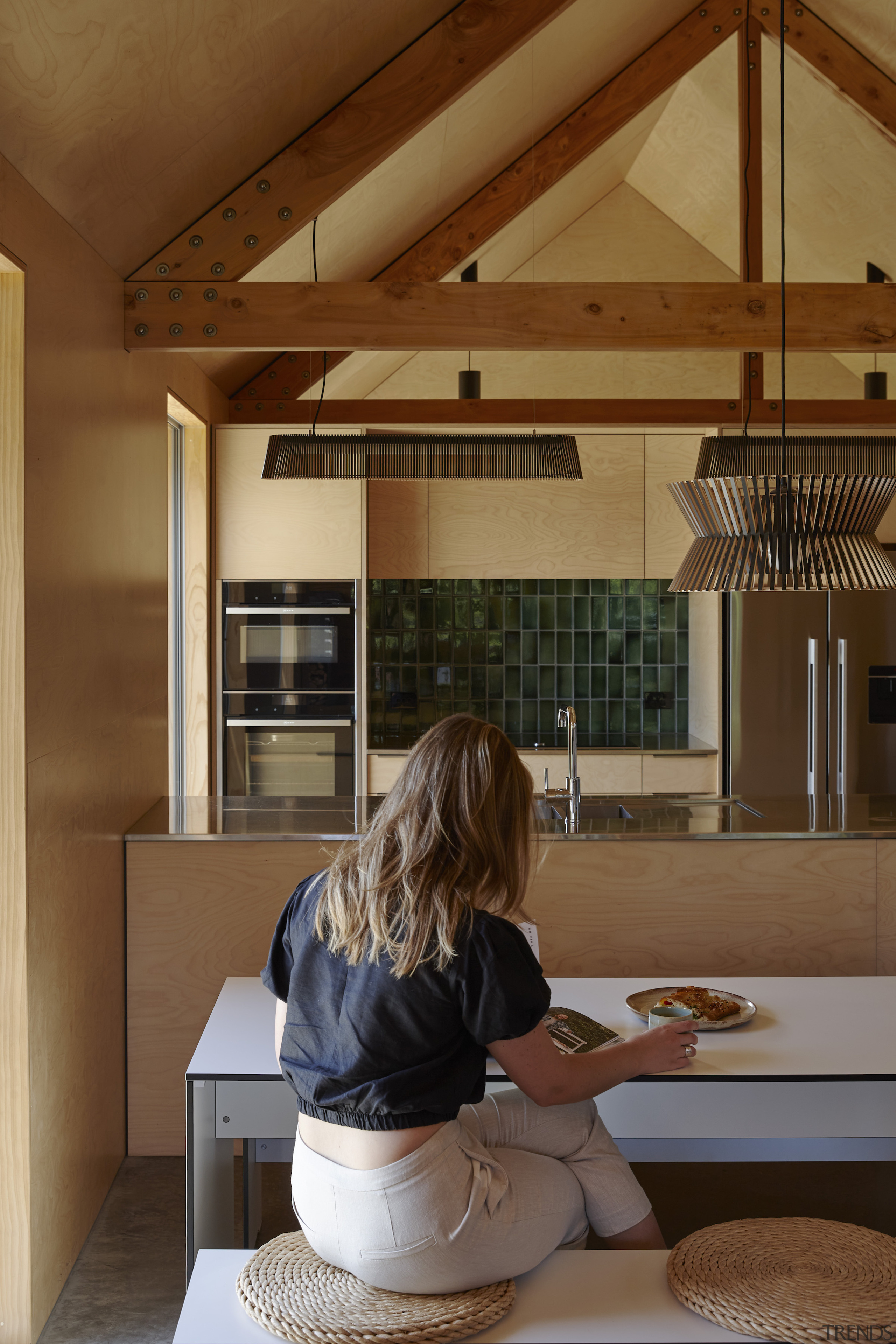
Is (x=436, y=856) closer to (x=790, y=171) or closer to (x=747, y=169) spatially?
(x=747, y=169)

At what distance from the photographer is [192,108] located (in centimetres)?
268

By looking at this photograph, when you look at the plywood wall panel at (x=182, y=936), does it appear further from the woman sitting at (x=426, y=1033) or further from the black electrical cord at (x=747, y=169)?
the black electrical cord at (x=747, y=169)

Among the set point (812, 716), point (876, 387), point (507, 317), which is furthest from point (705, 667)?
point (507, 317)

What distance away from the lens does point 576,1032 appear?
6.64ft

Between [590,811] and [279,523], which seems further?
[279,523]

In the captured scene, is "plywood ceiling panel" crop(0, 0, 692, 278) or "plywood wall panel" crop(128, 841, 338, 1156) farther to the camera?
"plywood wall panel" crop(128, 841, 338, 1156)

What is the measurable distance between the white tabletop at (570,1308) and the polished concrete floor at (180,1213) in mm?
836

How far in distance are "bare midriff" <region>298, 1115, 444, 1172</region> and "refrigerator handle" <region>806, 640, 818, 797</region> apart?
94.0 inches

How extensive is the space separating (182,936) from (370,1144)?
1.56m

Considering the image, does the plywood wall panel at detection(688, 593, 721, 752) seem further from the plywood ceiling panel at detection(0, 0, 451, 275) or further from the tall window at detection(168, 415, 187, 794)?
the plywood ceiling panel at detection(0, 0, 451, 275)

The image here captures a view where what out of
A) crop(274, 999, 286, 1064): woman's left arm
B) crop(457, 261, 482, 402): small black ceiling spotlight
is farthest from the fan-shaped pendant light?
crop(457, 261, 482, 402): small black ceiling spotlight

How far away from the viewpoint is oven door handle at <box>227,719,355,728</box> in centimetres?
503

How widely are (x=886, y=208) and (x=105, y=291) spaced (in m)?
3.35

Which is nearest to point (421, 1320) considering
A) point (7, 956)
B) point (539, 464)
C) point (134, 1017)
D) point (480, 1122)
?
point (480, 1122)
